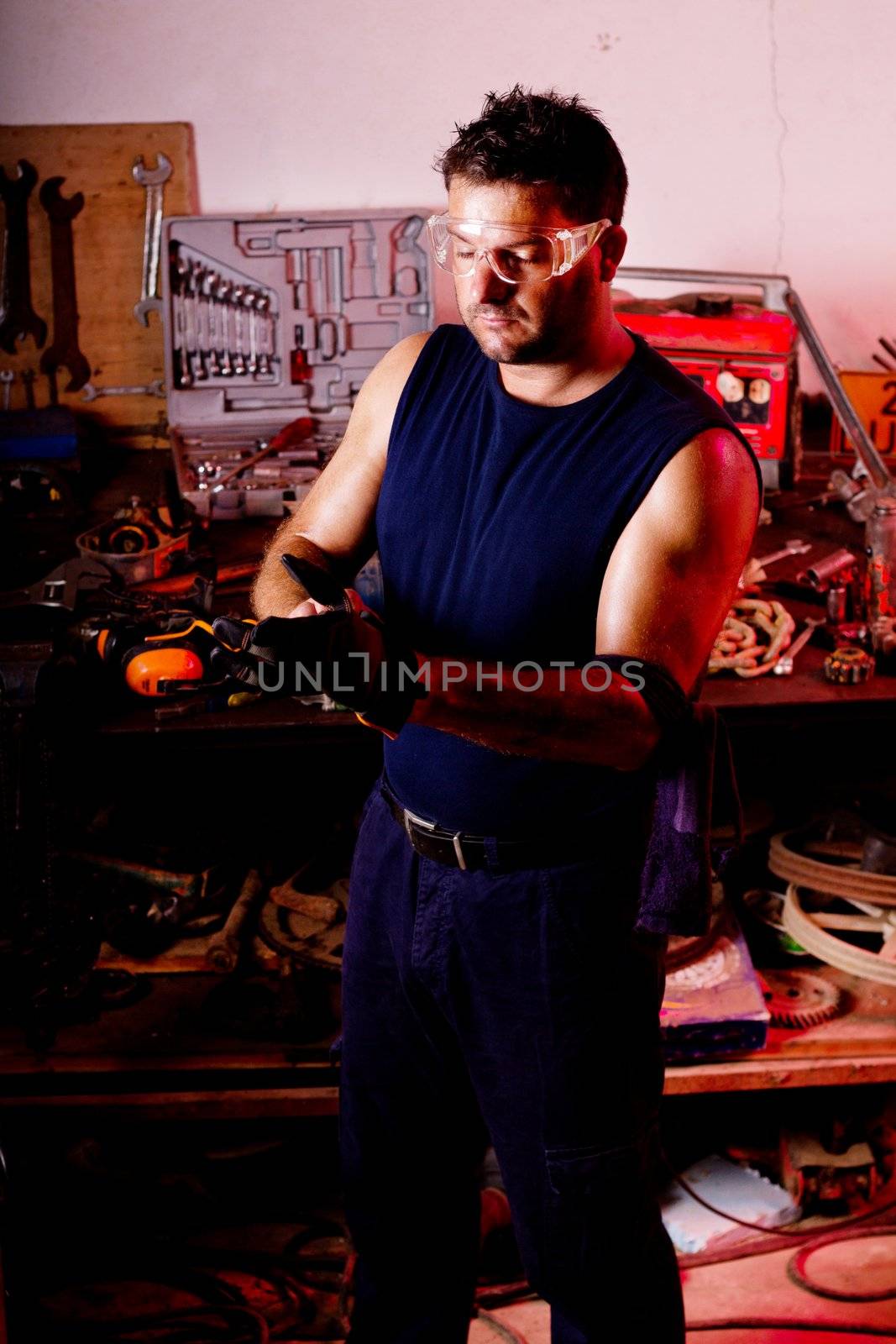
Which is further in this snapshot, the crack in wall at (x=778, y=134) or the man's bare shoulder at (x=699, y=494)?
the crack in wall at (x=778, y=134)

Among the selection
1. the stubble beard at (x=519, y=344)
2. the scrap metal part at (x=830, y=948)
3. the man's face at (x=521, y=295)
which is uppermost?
the man's face at (x=521, y=295)

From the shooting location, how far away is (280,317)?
121 inches

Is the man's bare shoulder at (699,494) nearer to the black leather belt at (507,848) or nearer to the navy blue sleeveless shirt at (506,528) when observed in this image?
the navy blue sleeveless shirt at (506,528)

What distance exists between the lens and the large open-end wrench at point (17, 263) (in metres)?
3.09

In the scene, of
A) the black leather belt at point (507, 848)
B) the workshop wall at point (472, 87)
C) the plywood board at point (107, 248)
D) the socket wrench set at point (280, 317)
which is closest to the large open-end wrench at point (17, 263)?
the plywood board at point (107, 248)

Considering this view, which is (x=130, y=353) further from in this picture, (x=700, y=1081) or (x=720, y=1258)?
(x=720, y=1258)

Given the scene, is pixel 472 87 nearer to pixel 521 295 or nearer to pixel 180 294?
pixel 180 294

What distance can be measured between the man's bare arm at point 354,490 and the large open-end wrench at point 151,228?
5.21ft

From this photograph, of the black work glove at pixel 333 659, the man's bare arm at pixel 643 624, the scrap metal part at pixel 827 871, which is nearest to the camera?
the black work glove at pixel 333 659

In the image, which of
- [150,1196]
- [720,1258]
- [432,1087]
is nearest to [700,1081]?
[720,1258]

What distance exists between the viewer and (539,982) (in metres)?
1.64

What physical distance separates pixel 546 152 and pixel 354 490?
1.66ft

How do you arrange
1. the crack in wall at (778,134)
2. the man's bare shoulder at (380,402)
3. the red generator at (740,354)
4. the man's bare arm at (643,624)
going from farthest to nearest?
the crack in wall at (778,134)
the red generator at (740,354)
the man's bare shoulder at (380,402)
the man's bare arm at (643,624)

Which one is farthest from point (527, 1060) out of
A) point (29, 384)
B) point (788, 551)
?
point (29, 384)
